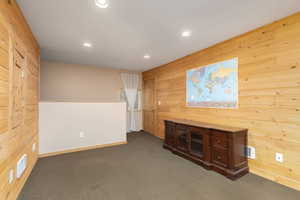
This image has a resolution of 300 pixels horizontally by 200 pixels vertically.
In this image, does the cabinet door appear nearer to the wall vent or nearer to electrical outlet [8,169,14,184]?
electrical outlet [8,169,14,184]

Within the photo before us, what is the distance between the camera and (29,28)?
7.60 ft

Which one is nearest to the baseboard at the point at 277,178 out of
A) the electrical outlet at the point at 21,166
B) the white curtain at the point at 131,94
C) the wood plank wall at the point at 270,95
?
the wood plank wall at the point at 270,95

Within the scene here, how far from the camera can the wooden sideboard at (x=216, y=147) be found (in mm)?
2240

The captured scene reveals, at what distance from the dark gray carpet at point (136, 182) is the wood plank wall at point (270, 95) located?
341 millimetres

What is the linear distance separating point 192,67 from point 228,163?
2.28 metres

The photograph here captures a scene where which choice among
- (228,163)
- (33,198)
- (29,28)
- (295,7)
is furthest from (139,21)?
(33,198)

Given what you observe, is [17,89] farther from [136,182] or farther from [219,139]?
[219,139]

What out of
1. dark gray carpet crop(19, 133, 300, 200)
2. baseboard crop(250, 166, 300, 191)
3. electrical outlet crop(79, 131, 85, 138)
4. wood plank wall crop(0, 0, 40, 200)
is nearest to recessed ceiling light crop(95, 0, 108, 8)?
wood plank wall crop(0, 0, 40, 200)

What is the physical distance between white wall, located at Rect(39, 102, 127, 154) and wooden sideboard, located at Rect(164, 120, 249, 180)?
1901 mm

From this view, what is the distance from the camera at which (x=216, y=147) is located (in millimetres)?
2449

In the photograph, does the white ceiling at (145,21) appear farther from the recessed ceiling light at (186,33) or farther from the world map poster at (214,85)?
the world map poster at (214,85)

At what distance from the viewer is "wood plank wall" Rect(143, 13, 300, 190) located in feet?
6.44

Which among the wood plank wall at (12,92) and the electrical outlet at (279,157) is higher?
the wood plank wall at (12,92)

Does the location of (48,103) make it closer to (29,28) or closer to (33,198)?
(29,28)
